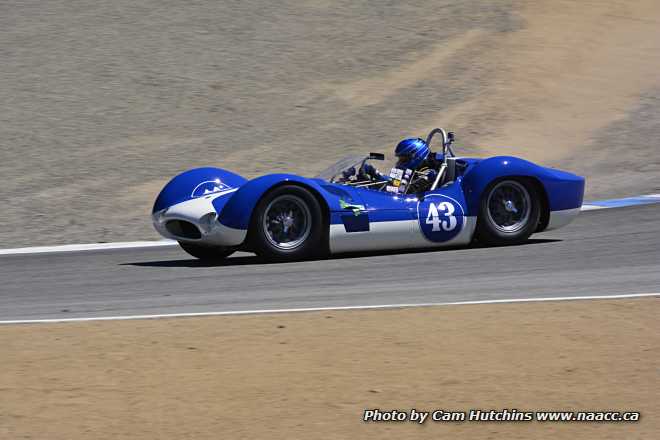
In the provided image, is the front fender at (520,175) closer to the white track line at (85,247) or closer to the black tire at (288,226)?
the black tire at (288,226)

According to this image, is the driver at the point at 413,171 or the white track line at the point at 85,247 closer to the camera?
the driver at the point at 413,171

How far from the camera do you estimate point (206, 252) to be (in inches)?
416

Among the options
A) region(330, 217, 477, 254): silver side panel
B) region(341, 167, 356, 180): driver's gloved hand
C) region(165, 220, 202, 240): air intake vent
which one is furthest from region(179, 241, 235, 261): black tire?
region(341, 167, 356, 180): driver's gloved hand

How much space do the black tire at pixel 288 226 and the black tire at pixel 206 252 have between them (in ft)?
2.23

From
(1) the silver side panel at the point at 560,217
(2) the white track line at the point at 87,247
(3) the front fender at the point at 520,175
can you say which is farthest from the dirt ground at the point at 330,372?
(2) the white track line at the point at 87,247

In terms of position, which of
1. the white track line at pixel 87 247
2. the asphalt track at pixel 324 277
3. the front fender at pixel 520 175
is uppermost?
the front fender at pixel 520 175

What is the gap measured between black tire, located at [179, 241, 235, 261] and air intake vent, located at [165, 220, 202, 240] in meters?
0.49

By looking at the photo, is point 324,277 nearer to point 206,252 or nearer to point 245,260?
point 245,260

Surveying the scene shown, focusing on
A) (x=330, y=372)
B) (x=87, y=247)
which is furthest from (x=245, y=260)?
(x=330, y=372)

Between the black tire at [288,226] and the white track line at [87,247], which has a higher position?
the black tire at [288,226]

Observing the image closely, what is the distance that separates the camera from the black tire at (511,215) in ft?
35.0

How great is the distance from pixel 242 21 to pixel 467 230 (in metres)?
14.0

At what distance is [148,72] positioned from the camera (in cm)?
2081

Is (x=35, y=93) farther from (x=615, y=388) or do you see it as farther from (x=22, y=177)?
(x=615, y=388)
